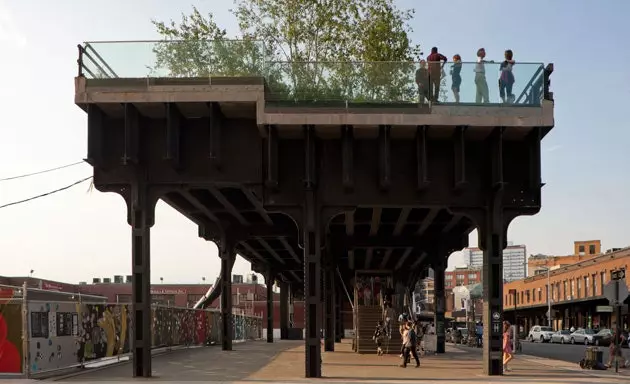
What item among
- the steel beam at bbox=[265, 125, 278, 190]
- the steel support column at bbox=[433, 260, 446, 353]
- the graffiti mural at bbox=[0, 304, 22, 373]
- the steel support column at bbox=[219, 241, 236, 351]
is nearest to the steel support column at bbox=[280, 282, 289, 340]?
the steel support column at bbox=[219, 241, 236, 351]

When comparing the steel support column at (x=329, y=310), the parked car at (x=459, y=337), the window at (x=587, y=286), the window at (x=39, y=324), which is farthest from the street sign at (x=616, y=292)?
the window at (x=587, y=286)

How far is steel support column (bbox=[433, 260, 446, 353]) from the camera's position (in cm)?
3625

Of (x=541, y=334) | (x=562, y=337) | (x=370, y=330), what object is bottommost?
(x=541, y=334)

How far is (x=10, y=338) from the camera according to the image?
786 inches

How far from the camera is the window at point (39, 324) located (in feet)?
66.4

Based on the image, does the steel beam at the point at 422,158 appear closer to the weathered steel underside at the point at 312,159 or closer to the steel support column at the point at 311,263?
the weathered steel underside at the point at 312,159

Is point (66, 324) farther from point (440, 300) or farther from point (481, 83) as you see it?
point (440, 300)

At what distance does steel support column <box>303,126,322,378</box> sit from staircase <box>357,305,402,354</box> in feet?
49.6

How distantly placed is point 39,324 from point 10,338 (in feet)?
2.93

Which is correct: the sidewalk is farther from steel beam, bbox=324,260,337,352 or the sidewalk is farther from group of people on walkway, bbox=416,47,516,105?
steel beam, bbox=324,260,337,352

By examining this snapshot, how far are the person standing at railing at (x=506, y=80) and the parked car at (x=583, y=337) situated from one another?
4626 centimetres

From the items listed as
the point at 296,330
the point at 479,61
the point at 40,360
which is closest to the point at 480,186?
the point at 479,61

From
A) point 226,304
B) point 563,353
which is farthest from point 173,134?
point 563,353

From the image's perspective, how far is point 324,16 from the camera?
45.0 metres
